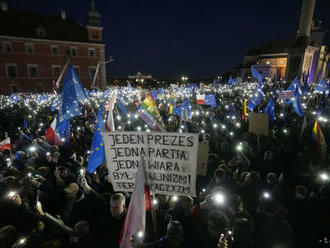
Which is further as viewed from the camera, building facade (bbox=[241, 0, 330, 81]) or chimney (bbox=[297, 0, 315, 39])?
chimney (bbox=[297, 0, 315, 39])

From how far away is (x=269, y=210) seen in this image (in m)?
3.72

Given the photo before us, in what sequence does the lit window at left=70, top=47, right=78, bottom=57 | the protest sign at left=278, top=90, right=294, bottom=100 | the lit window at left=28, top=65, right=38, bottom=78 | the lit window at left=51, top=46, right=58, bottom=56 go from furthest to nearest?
the lit window at left=70, top=47, right=78, bottom=57 < the lit window at left=51, top=46, right=58, bottom=56 < the lit window at left=28, top=65, right=38, bottom=78 < the protest sign at left=278, top=90, right=294, bottom=100

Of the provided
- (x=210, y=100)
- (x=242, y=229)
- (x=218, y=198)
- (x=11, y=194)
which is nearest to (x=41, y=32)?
(x=210, y=100)

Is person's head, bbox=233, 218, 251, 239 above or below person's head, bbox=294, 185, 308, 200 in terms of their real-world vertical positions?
above

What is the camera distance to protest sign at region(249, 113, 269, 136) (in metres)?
7.58

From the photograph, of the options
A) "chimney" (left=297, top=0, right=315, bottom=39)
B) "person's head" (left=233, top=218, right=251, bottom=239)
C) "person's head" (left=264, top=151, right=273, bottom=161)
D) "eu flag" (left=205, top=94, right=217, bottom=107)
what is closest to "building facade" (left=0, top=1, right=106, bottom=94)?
"eu flag" (left=205, top=94, right=217, bottom=107)

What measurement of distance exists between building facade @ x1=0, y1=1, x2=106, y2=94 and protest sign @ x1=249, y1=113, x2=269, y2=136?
36826 millimetres

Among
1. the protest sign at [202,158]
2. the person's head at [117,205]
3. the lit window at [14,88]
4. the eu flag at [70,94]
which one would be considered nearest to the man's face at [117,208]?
the person's head at [117,205]

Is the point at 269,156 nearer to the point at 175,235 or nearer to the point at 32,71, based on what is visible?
the point at 175,235

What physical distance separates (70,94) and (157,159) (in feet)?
12.0

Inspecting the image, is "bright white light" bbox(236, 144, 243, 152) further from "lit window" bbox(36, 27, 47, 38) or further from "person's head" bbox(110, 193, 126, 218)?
"lit window" bbox(36, 27, 47, 38)

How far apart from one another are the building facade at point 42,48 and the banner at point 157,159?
128 ft

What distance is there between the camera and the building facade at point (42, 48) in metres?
35.4

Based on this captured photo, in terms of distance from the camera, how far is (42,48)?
3781cm
